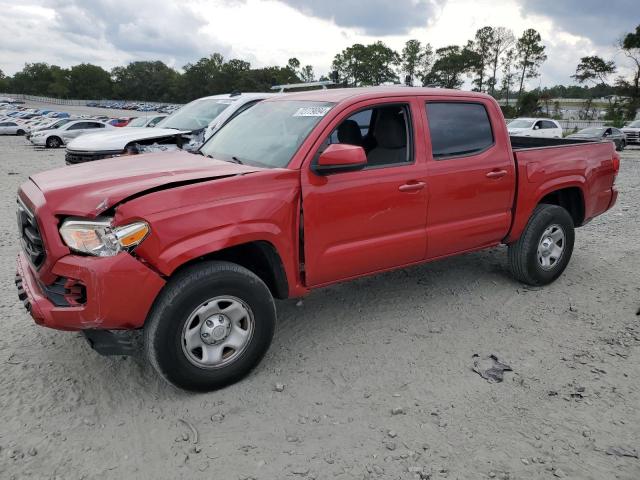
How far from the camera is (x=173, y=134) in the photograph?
8.43 meters

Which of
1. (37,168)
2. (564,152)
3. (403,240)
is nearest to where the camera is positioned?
(403,240)

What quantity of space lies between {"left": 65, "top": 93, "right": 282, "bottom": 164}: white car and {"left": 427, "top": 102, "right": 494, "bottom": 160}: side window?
4.44m

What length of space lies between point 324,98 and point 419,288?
2.12 metres

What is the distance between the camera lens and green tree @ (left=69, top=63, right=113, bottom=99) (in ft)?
434

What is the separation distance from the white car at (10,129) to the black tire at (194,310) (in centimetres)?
3873

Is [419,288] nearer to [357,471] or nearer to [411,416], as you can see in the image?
[411,416]

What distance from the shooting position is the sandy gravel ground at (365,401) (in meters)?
2.71

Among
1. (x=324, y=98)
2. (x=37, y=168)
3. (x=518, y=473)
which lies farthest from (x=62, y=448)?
(x=37, y=168)

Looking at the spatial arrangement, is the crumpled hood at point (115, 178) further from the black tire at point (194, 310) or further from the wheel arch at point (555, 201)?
the wheel arch at point (555, 201)

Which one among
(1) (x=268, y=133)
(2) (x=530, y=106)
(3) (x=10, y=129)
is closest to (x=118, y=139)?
(1) (x=268, y=133)

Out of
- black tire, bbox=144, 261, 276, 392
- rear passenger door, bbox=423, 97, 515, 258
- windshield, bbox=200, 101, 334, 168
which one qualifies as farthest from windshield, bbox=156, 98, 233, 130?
black tire, bbox=144, 261, 276, 392

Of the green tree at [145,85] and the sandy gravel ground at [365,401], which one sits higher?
the green tree at [145,85]

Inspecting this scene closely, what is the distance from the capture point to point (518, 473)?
2.62m

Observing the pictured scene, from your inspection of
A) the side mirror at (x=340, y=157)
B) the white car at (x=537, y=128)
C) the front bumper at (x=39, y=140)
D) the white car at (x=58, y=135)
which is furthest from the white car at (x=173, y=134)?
the front bumper at (x=39, y=140)
